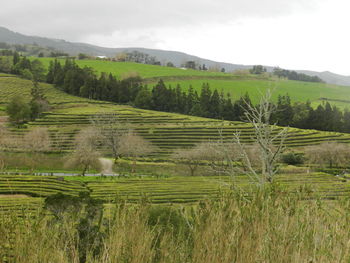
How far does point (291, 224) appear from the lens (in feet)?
13.7

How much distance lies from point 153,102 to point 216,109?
20.3 metres

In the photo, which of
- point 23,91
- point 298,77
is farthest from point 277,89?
point 23,91

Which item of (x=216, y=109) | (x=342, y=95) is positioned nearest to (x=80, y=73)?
(x=216, y=109)

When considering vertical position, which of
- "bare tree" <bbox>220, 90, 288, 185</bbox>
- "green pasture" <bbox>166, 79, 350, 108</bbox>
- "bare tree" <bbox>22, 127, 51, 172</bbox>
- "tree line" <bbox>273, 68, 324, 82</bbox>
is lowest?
"bare tree" <bbox>22, 127, 51, 172</bbox>

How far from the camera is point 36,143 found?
6612 cm

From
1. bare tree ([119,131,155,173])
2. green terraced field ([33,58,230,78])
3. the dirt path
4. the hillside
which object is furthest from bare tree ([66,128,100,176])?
green terraced field ([33,58,230,78])

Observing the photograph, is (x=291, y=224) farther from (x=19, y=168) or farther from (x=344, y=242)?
(x=19, y=168)

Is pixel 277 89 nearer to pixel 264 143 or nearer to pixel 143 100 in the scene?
pixel 143 100

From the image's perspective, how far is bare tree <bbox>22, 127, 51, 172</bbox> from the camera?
66.1m

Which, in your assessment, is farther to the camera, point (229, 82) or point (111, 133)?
point (229, 82)

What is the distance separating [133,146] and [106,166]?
6.97 m

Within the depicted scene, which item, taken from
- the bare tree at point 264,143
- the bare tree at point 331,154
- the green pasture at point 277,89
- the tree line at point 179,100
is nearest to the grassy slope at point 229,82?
the green pasture at point 277,89

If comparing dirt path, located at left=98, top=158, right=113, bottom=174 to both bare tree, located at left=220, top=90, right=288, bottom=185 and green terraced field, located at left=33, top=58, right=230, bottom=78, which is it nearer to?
bare tree, located at left=220, top=90, right=288, bottom=185

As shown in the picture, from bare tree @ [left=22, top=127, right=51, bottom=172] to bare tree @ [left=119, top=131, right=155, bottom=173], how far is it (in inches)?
595
